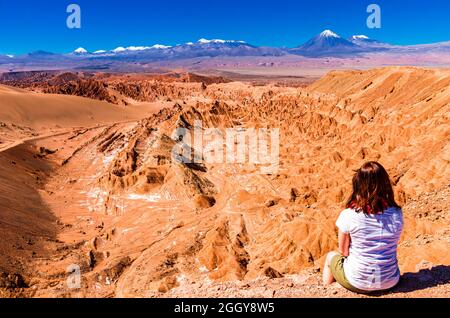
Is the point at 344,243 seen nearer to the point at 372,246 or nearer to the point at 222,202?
the point at 372,246

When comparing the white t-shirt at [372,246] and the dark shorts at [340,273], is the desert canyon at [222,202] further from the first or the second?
the white t-shirt at [372,246]

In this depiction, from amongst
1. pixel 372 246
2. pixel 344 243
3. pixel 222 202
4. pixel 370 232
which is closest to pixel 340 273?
pixel 344 243

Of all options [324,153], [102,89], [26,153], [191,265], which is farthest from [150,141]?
[102,89]

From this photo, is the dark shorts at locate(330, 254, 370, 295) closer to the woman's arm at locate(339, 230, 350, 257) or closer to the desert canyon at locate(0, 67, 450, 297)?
the desert canyon at locate(0, 67, 450, 297)

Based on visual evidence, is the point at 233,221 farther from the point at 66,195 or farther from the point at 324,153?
the point at 324,153

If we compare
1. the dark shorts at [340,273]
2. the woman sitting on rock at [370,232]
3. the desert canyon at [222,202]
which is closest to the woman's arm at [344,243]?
the woman sitting on rock at [370,232]

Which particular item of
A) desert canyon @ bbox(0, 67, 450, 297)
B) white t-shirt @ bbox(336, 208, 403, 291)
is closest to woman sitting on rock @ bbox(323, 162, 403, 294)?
white t-shirt @ bbox(336, 208, 403, 291)
